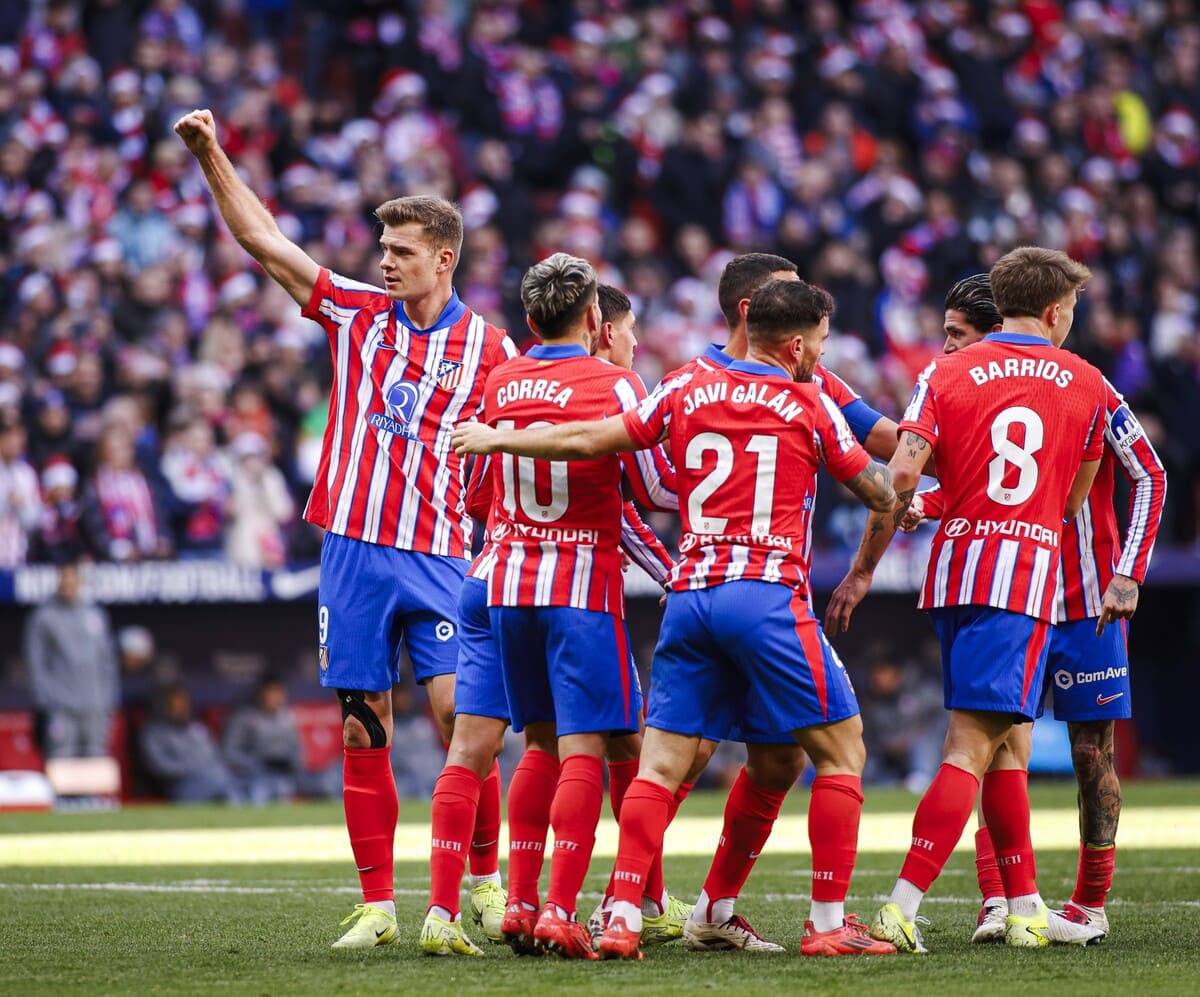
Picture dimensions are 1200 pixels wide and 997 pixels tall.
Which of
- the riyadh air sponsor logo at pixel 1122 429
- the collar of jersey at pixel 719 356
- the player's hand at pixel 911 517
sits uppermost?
the collar of jersey at pixel 719 356

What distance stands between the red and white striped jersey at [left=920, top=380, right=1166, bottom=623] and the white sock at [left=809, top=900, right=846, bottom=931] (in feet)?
5.05

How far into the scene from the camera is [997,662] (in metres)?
6.27

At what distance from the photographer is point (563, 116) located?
2152 centimetres

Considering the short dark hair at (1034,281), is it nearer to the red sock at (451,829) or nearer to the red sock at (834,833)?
the red sock at (834,833)

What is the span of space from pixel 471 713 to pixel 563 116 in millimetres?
15890

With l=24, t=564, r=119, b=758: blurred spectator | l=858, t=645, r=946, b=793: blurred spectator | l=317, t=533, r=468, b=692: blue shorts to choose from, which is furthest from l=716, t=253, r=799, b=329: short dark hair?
l=858, t=645, r=946, b=793: blurred spectator

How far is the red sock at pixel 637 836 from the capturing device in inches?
232

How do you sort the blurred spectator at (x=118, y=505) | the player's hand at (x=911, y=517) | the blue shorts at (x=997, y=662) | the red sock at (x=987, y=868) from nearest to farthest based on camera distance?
the blue shorts at (x=997, y=662)
the player's hand at (x=911, y=517)
the red sock at (x=987, y=868)
the blurred spectator at (x=118, y=505)

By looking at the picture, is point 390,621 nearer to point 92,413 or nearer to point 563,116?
point 92,413

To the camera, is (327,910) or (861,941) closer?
(861,941)

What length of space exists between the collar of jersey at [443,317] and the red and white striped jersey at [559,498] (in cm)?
60

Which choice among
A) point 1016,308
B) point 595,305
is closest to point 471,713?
point 595,305

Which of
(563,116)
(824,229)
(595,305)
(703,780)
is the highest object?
(563,116)

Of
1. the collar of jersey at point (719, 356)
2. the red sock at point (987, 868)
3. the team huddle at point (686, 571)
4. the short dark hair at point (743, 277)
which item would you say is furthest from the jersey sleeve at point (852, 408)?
the red sock at point (987, 868)
